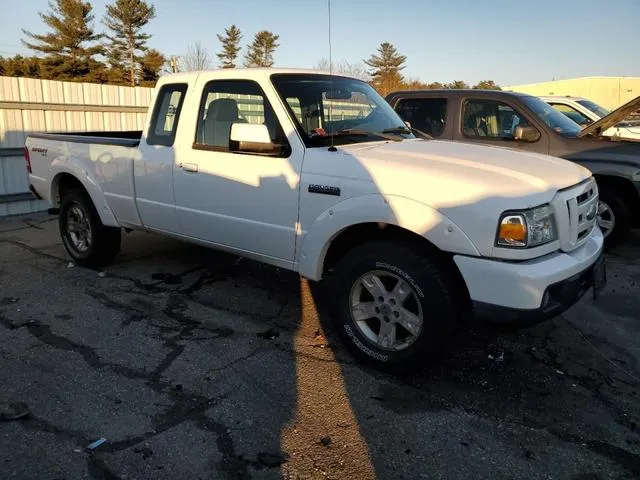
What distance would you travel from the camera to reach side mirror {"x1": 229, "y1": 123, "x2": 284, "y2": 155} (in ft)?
12.2

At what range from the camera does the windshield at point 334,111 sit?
388 centimetres

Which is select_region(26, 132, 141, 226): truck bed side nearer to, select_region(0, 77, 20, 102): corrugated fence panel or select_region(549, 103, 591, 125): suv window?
select_region(0, 77, 20, 102): corrugated fence panel

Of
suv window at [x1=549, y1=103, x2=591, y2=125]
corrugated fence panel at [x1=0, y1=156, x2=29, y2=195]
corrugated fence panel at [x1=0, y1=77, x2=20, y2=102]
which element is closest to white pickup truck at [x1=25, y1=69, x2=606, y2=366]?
corrugated fence panel at [x1=0, y1=156, x2=29, y2=195]

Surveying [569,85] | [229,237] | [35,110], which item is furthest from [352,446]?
[569,85]

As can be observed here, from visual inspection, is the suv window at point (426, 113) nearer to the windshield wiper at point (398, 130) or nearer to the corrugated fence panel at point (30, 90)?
the windshield wiper at point (398, 130)

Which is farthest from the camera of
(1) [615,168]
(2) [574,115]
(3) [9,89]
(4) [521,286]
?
(2) [574,115]

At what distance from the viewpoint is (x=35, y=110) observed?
9641mm

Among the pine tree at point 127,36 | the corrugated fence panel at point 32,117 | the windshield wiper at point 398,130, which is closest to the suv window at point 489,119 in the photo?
the windshield wiper at point 398,130

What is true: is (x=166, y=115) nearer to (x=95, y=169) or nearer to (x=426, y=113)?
(x=95, y=169)

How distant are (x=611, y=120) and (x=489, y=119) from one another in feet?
4.74

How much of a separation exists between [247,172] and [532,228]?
2040 millimetres

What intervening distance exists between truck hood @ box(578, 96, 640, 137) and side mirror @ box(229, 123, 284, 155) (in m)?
4.53

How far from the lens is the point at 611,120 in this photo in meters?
6.59

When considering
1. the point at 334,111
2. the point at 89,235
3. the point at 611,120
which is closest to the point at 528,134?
the point at 611,120
